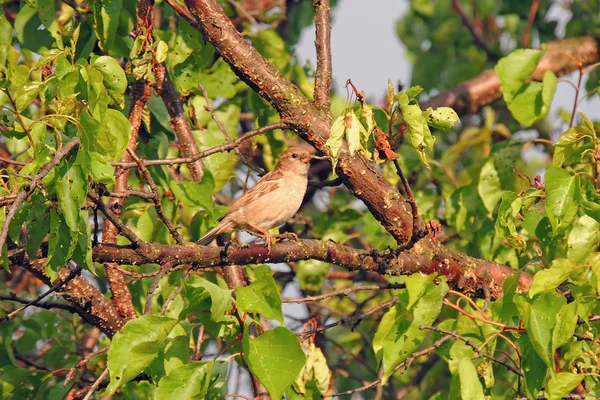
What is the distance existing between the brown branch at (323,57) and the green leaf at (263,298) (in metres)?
1.22

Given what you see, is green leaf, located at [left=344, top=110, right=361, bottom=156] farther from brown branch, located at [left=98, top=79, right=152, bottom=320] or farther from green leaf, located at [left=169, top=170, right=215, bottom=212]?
brown branch, located at [left=98, top=79, right=152, bottom=320]

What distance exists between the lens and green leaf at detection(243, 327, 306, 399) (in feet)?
12.6

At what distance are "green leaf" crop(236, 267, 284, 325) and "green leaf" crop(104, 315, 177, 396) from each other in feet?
1.41

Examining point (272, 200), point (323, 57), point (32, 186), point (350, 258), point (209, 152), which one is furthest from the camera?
point (272, 200)

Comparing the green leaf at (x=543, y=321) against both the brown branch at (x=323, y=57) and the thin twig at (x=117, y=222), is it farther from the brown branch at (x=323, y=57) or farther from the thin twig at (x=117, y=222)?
the thin twig at (x=117, y=222)

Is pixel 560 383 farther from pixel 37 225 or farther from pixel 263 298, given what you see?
pixel 37 225

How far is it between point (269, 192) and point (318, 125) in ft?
7.00

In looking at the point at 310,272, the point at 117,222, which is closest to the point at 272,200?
the point at 310,272

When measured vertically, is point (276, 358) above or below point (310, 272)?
above

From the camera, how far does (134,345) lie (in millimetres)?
3684

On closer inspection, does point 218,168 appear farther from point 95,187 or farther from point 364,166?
point 95,187

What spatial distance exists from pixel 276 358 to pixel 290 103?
5.10 ft

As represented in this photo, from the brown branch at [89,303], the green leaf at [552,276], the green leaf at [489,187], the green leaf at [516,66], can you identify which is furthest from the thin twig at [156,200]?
the green leaf at [489,187]

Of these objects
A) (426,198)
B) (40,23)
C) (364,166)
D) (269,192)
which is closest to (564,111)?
(426,198)
